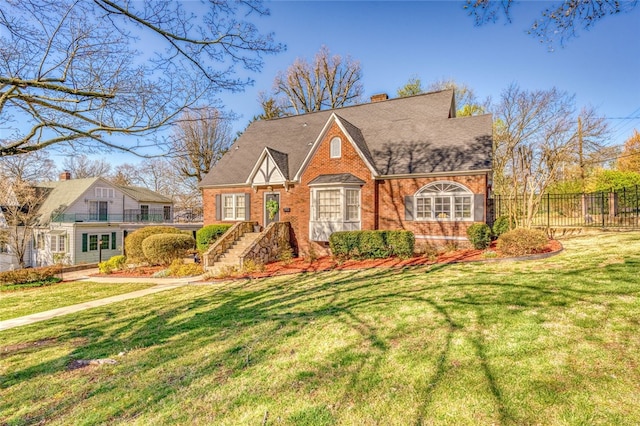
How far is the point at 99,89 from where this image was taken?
5461 mm

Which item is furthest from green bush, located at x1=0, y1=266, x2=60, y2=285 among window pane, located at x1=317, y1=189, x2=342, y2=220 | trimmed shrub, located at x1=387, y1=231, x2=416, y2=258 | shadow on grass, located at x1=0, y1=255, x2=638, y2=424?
trimmed shrub, located at x1=387, y1=231, x2=416, y2=258

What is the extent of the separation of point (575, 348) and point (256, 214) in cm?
1548

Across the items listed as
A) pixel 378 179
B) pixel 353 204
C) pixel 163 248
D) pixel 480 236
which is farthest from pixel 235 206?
pixel 480 236

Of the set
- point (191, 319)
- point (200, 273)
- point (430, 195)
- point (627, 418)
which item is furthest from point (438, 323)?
point (200, 273)

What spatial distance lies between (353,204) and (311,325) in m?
9.99

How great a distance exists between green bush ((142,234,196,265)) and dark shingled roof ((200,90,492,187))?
13.7ft

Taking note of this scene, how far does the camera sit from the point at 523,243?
36.0 ft

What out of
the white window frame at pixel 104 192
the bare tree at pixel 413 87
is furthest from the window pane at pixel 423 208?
the white window frame at pixel 104 192

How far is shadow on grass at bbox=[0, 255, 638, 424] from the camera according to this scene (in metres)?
3.95

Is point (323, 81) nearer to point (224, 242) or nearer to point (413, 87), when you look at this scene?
point (413, 87)

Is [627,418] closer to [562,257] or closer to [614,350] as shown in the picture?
[614,350]

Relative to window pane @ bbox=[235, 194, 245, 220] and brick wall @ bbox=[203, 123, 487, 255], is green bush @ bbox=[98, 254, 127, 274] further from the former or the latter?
brick wall @ bbox=[203, 123, 487, 255]

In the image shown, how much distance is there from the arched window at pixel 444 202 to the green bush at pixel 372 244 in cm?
229

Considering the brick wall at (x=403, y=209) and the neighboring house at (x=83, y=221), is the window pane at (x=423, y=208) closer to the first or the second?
the brick wall at (x=403, y=209)
